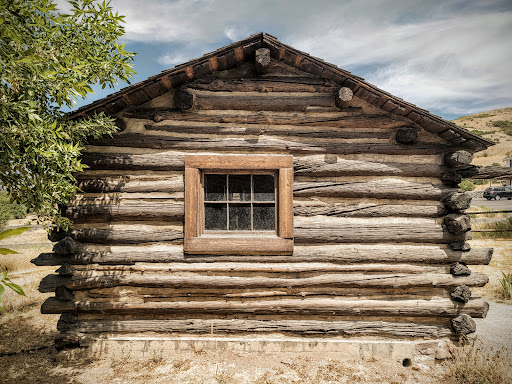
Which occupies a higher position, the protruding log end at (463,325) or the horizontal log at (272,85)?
the horizontal log at (272,85)

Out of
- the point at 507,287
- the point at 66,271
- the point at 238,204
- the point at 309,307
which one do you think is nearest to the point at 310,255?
the point at 309,307

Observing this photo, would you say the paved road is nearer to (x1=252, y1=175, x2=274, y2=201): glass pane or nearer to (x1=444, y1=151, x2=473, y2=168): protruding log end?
(x1=444, y1=151, x2=473, y2=168): protruding log end

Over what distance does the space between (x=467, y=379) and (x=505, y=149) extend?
191 feet

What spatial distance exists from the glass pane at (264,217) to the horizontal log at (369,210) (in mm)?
481

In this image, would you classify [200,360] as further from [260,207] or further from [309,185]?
[309,185]

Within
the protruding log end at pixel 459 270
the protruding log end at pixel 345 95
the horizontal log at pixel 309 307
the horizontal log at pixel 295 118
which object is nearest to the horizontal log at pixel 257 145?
the horizontal log at pixel 295 118

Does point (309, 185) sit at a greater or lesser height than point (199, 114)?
lesser

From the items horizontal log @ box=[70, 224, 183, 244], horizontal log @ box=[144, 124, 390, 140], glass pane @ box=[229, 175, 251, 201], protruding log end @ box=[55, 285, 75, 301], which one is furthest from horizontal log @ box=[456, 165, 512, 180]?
protruding log end @ box=[55, 285, 75, 301]

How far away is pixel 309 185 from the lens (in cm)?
429

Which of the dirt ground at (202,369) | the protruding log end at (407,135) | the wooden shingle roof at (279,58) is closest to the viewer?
the dirt ground at (202,369)

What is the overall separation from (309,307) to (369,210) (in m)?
1.84

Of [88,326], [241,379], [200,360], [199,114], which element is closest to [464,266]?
[241,379]

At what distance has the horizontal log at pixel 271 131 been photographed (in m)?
4.28

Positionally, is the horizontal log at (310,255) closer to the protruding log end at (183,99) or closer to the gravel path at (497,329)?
the gravel path at (497,329)
